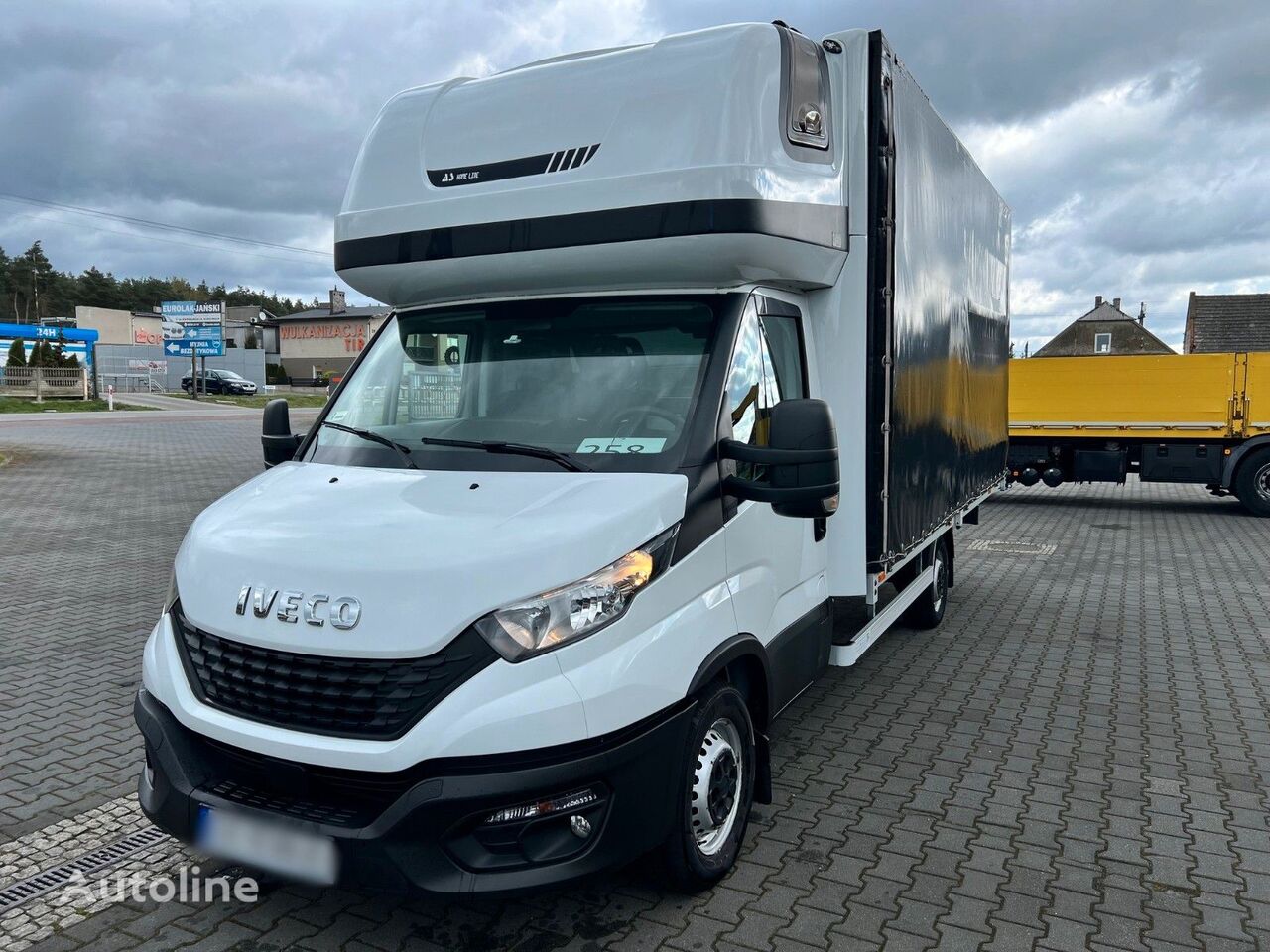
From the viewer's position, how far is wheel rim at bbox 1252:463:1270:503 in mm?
14227

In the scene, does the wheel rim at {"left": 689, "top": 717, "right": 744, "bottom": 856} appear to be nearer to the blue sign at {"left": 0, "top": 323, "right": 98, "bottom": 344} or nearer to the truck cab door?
the truck cab door

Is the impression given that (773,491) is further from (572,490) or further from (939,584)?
(939,584)

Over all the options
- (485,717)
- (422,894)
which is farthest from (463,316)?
(422,894)

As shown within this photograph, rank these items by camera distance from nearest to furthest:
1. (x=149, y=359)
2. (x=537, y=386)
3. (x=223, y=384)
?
1. (x=537, y=386)
2. (x=223, y=384)
3. (x=149, y=359)

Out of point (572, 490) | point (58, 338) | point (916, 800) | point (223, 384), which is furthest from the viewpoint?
point (223, 384)

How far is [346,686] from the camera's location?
2727 millimetres

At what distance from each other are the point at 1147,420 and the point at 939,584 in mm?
9324

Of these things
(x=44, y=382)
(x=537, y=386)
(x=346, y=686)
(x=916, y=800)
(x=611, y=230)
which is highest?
(x=44, y=382)

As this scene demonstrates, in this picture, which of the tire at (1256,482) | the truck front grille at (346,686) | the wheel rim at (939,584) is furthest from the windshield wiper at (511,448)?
the tire at (1256,482)

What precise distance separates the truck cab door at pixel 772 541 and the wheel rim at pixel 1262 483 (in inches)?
505

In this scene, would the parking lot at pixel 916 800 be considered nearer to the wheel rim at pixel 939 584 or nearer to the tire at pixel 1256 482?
the wheel rim at pixel 939 584

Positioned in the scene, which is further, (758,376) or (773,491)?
(758,376)

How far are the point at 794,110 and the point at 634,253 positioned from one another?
946mm

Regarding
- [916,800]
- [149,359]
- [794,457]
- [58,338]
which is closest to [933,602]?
[916,800]
